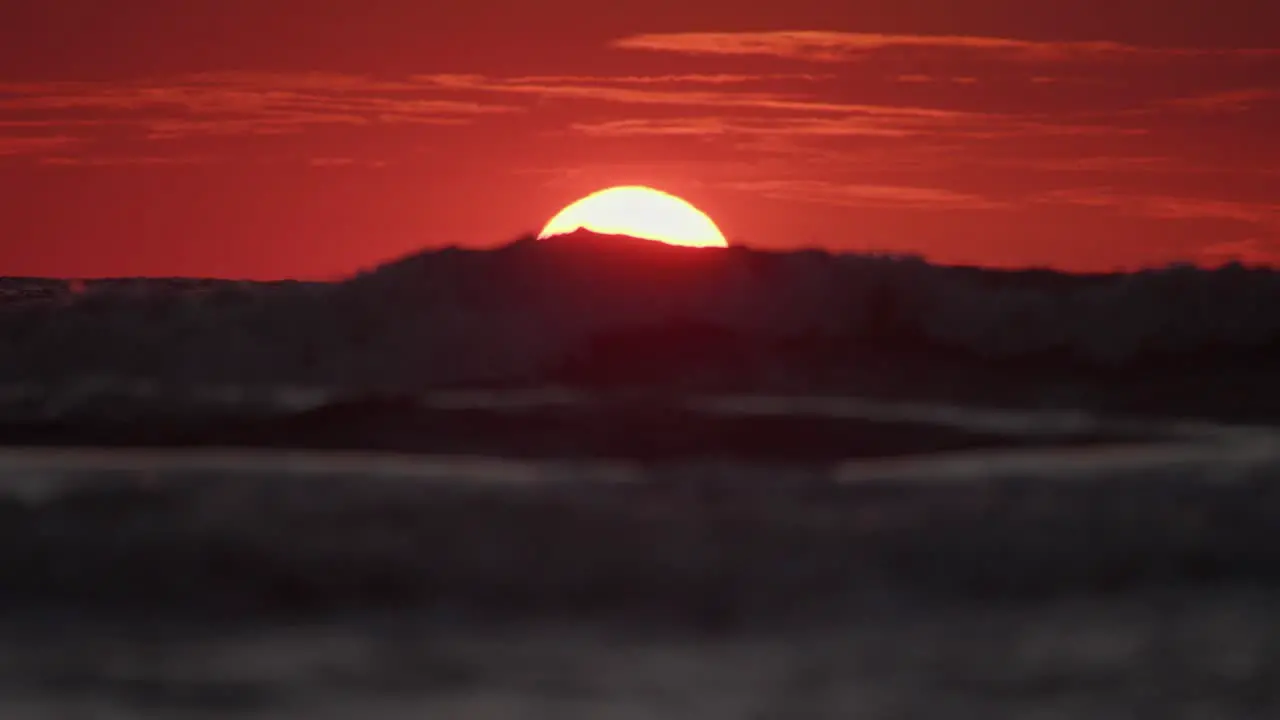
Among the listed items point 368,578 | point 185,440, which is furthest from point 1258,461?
point 185,440

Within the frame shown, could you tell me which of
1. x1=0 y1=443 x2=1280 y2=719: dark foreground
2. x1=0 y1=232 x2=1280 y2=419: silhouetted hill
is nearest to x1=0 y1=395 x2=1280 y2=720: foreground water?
x1=0 y1=443 x2=1280 y2=719: dark foreground

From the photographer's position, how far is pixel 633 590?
3625 mm

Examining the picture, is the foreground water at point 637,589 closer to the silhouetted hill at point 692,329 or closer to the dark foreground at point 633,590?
the dark foreground at point 633,590

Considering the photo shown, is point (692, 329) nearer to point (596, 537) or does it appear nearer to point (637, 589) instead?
point (596, 537)

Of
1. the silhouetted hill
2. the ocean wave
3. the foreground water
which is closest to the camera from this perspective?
the foreground water

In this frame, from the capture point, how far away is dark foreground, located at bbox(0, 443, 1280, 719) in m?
3.08

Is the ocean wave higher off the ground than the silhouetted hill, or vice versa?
the silhouetted hill

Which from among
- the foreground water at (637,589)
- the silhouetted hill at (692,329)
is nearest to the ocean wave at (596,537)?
the foreground water at (637,589)

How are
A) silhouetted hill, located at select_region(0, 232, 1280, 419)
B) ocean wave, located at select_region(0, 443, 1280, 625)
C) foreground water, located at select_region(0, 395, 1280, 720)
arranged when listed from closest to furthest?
foreground water, located at select_region(0, 395, 1280, 720)
ocean wave, located at select_region(0, 443, 1280, 625)
silhouetted hill, located at select_region(0, 232, 1280, 419)

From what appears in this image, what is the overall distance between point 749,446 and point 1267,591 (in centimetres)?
242

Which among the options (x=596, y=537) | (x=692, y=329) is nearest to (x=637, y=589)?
(x=596, y=537)

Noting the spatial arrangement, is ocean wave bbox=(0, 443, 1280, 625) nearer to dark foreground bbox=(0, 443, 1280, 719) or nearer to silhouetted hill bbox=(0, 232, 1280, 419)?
dark foreground bbox=(0, 443, 1280, 719)

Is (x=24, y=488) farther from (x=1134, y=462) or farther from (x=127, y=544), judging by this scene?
(x=1134, y=462)

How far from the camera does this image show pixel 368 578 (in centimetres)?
366
